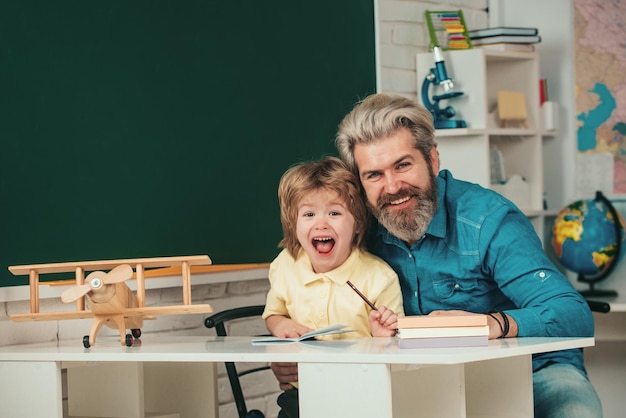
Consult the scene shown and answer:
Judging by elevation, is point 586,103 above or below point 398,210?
above

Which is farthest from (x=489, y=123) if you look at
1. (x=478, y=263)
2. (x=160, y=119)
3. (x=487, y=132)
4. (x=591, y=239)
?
(x=478, y=263)

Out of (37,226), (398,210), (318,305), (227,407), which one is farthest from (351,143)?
(227,407)

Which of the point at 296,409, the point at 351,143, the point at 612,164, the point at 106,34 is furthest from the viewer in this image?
the point at 612,164

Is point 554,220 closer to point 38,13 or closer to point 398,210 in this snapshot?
point 398,210

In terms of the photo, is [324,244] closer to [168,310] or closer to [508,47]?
[168,310]

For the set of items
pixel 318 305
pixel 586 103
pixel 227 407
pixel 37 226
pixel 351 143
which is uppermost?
pixel 586 103

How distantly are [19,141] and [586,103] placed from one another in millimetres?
3043

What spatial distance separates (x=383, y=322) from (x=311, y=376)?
44 cm

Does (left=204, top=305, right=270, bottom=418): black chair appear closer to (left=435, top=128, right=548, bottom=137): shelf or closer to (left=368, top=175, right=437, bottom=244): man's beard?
(left=368, top=175, right=437, bottom=244): man's beard

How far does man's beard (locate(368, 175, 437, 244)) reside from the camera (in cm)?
273

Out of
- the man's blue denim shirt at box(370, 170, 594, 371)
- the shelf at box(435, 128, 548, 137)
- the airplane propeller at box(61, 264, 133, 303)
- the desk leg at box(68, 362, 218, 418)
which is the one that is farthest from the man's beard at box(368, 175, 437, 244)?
the shelf at box(435, 128, 548, 137)

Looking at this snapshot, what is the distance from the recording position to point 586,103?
489 centimetres

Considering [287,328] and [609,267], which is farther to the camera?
[609,267]

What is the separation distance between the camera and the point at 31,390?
7.84 feet
